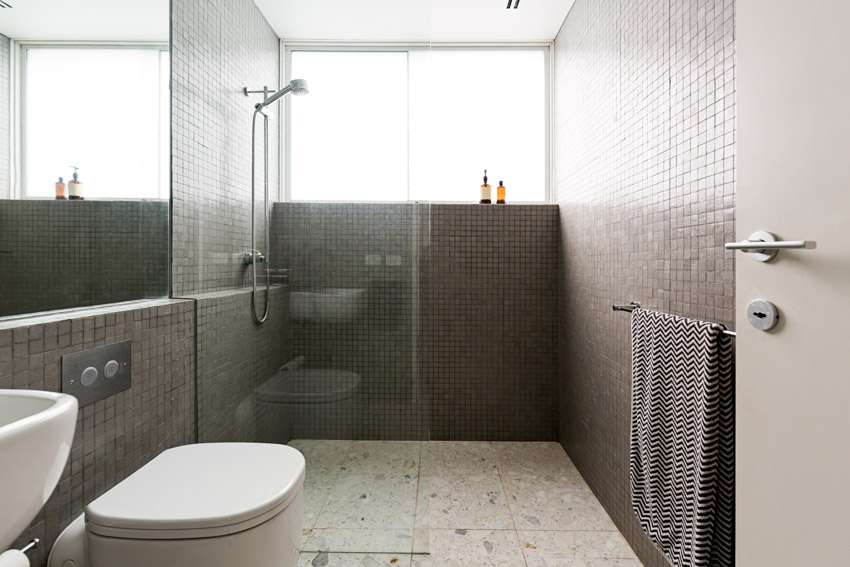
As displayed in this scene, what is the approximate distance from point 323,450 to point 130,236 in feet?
3.29

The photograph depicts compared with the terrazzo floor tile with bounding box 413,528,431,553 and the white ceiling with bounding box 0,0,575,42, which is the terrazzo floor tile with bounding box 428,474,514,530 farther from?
the white ceiling with bounding box 0,0,575,42

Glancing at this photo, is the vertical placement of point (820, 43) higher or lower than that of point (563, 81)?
lower

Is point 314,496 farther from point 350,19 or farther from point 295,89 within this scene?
point 350,19

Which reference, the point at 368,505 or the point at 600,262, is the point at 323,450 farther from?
the point at 600,262

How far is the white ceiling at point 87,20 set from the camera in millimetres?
1018

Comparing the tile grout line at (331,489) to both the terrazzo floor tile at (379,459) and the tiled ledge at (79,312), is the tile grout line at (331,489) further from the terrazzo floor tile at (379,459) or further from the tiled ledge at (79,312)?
the tiled ledge at (79,312)

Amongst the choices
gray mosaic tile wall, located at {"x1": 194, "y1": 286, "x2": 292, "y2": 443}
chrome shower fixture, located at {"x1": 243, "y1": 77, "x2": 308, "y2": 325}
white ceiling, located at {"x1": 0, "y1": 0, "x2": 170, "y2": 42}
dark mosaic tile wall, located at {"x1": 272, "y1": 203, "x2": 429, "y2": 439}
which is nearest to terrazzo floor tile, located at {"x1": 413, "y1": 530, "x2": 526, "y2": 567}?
dark mosaic tile wall, located at {"x1": 272, "y1": 203, "x2": 429, "y2": 439}

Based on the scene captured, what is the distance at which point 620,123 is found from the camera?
1799 mm

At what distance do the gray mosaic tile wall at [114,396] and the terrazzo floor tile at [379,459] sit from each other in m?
0.59

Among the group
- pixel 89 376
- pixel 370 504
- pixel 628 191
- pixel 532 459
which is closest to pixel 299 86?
pixel 89 376

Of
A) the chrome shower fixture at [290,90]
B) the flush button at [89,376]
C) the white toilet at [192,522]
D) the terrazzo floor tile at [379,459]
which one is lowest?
the terrazzo floor tile at [379,459]

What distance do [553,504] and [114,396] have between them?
1.77m

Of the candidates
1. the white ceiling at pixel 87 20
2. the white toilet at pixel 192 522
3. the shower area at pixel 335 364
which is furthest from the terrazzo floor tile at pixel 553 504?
the white ceiling at pixel 87 20

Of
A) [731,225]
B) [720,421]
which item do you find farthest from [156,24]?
[720,421]
